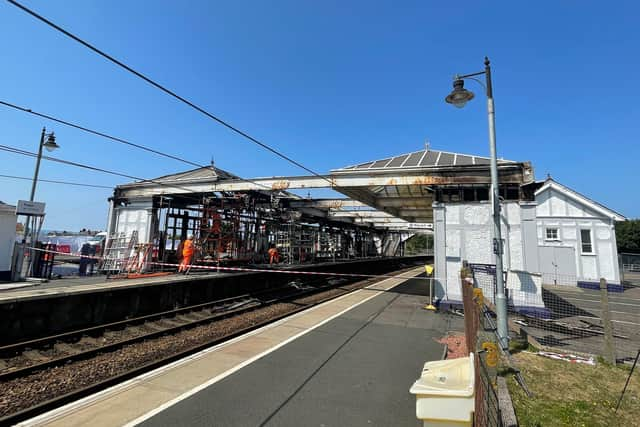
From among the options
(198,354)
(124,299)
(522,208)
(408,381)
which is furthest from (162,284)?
(522,208)

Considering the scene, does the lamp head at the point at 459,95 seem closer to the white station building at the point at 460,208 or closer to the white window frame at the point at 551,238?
the white station building at the point at 460,208

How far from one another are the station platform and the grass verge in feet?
5.20

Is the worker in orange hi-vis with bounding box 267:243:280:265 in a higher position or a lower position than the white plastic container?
higher

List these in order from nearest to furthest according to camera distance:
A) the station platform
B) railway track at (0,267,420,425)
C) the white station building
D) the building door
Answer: the station platform → railway track at (0,267,420,425) → the white station building → the building door

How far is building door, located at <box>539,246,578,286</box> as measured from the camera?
19.7 m

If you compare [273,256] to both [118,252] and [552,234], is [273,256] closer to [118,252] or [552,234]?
[118,252]

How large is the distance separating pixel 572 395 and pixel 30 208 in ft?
62.7

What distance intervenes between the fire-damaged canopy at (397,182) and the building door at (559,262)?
9967 mm

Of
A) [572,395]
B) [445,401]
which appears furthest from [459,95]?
[445,401]

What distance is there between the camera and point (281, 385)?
4770 millimetres

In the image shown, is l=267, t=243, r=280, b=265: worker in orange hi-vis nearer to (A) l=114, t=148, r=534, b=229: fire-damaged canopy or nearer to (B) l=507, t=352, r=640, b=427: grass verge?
(A) l=114, t=148, r=534, b=229: fire-damaged canopy

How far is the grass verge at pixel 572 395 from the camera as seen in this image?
153 inches

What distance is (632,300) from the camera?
47.9 feet

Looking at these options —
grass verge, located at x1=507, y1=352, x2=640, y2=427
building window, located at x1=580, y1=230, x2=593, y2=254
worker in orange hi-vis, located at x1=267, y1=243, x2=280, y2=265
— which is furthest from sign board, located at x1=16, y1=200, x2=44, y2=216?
building window, located at x1=580, y1=230, x2=593, y2=254
